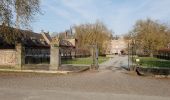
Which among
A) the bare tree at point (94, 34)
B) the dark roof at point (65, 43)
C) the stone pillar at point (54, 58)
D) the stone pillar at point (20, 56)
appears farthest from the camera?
the bare tree at point (94, 34)

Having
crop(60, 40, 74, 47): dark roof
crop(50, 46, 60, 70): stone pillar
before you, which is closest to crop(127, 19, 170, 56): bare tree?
crop(60, 40, 74, 47): dark roof

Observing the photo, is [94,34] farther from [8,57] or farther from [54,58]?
[54,58]

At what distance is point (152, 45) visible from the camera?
85.8 metres

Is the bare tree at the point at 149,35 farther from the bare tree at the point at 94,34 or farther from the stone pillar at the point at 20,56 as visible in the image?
the stone pillar at the point at 20,56

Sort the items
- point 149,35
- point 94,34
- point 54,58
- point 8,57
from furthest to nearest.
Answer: point 94,34 → point 149,35 → point 8,57 → point 54,58

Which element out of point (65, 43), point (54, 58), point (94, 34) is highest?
point (94, 34)

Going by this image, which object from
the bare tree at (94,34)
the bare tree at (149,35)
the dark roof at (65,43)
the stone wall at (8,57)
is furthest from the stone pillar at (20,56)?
the bare tree at (94,34)

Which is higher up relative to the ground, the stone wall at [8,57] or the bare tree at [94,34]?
the bare tree at [94,34]

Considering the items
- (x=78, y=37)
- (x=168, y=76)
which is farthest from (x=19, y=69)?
(x=78, y=37)

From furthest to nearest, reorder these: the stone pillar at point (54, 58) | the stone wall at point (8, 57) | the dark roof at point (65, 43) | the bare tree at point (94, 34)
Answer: the bare tree at point (94, 34) < the dark roof at point (65, 43) < the stone wall at point (8, 57) < the stone pillar at point (54, 58)

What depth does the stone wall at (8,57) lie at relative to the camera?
3164 cm

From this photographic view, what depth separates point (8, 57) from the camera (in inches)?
1265

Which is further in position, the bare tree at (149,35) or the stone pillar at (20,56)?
the bare tree at (149,35)

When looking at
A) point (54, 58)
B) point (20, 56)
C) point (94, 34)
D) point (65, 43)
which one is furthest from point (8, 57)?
point (94, 34)
